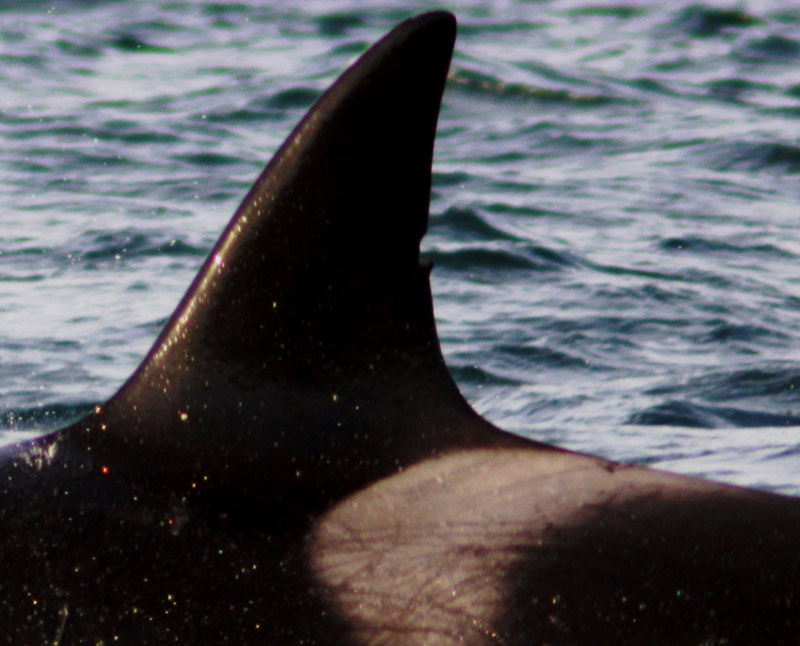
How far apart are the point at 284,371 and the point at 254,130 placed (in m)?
10.8

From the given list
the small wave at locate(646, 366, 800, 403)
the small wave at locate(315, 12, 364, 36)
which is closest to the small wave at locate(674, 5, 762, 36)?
the small wave at locate(315, 12, 364, 36)

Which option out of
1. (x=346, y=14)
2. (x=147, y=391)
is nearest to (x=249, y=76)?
(x=346, y=14)

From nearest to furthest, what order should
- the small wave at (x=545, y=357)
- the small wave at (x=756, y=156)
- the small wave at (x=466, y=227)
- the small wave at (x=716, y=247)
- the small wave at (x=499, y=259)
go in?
1. the small wave at (x=545, y=357)
2. the small wave at (x=499, y=259)
3. the small wave at (x=716, y=247)
4. the small wave at (x=466, y=227)
5. the small wave at (x=756, y=156)

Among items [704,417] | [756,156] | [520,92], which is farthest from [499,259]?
[520,92]

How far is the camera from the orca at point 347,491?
289 centimetres

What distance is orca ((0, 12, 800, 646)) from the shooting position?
2895mm

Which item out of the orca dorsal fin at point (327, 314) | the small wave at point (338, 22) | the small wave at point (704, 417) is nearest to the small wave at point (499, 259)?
the small wave at point (704, 417)

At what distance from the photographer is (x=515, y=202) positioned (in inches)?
453

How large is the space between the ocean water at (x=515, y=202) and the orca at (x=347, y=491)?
283cm

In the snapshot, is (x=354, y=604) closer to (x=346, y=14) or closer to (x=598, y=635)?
(x=598, y=635)

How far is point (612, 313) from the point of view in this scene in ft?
28.4

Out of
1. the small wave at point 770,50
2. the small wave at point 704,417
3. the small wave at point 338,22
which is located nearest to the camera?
the small wave at point 704,417

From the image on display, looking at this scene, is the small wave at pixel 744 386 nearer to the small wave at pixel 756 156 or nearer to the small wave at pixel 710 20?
the small wave at pixel 756 156

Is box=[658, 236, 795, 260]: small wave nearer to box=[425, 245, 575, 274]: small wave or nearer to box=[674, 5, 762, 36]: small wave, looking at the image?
box=[425, 245, 575, 274]: small wave
